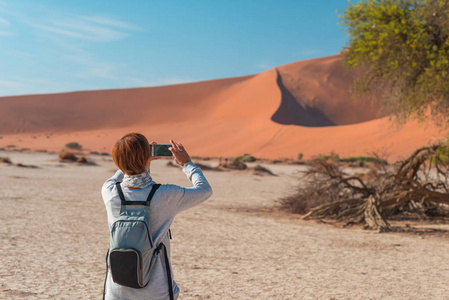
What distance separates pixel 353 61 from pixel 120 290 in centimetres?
911

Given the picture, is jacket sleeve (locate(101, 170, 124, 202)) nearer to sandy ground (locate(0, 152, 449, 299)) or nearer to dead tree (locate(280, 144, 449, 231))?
sandy ground (locate(0, 152, 449, 299))

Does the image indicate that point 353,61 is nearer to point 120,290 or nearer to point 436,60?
point 436,60

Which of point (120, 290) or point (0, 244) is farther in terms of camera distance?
point (0, 244)

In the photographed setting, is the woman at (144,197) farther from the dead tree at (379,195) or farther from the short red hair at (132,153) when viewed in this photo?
the dead tree at (379,195)

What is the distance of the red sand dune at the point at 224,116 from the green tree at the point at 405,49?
122 feet

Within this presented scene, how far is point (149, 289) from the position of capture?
2.38 meters

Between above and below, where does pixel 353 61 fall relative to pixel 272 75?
below

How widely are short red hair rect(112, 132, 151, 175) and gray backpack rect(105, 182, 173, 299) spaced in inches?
7.5

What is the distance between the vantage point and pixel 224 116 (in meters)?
78.7

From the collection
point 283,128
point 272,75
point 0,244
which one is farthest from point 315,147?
point 0,244

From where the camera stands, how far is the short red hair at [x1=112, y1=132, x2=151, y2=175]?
2342mm

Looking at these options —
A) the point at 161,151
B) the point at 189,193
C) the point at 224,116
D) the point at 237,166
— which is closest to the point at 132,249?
the point at 189,193

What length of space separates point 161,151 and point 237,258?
4.00 m

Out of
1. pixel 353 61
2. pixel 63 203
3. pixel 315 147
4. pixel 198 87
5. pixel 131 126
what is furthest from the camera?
pixel 198 87
